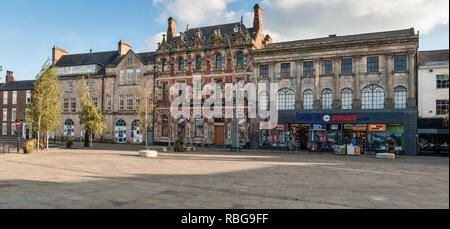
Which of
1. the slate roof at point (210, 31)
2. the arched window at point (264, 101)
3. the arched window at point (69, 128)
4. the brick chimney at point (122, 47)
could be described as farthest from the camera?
the brick chimney at point (122, 47)

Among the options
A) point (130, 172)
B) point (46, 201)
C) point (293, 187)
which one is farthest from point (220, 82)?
point (46, 201)

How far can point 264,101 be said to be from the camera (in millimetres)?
30938

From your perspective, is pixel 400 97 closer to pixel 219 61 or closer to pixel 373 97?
pixel 373 97

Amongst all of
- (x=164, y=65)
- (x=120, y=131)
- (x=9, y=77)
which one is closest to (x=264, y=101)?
(x=164, y=65)

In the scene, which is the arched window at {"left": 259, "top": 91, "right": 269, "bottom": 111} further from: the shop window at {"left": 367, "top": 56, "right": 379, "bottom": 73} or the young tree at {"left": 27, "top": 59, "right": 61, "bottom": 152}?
the young tree at {"left": 27, "top": 59, "right": 61, "bottom": 152}

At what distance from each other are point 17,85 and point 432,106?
5958cm

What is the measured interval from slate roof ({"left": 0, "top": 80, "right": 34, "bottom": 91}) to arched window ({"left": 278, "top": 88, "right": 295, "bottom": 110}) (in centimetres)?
4151

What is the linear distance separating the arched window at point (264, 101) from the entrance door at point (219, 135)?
564cm

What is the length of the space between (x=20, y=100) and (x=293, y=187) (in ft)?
172

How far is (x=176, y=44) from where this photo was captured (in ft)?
120

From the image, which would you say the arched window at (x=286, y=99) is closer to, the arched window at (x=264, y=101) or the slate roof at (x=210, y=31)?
the arched window at (x=264, y=101)

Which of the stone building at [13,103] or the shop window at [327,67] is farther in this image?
the stone building at [13,103]

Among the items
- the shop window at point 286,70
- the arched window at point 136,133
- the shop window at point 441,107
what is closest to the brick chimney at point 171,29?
the arched window at point 136,133

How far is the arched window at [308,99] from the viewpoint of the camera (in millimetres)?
29344
